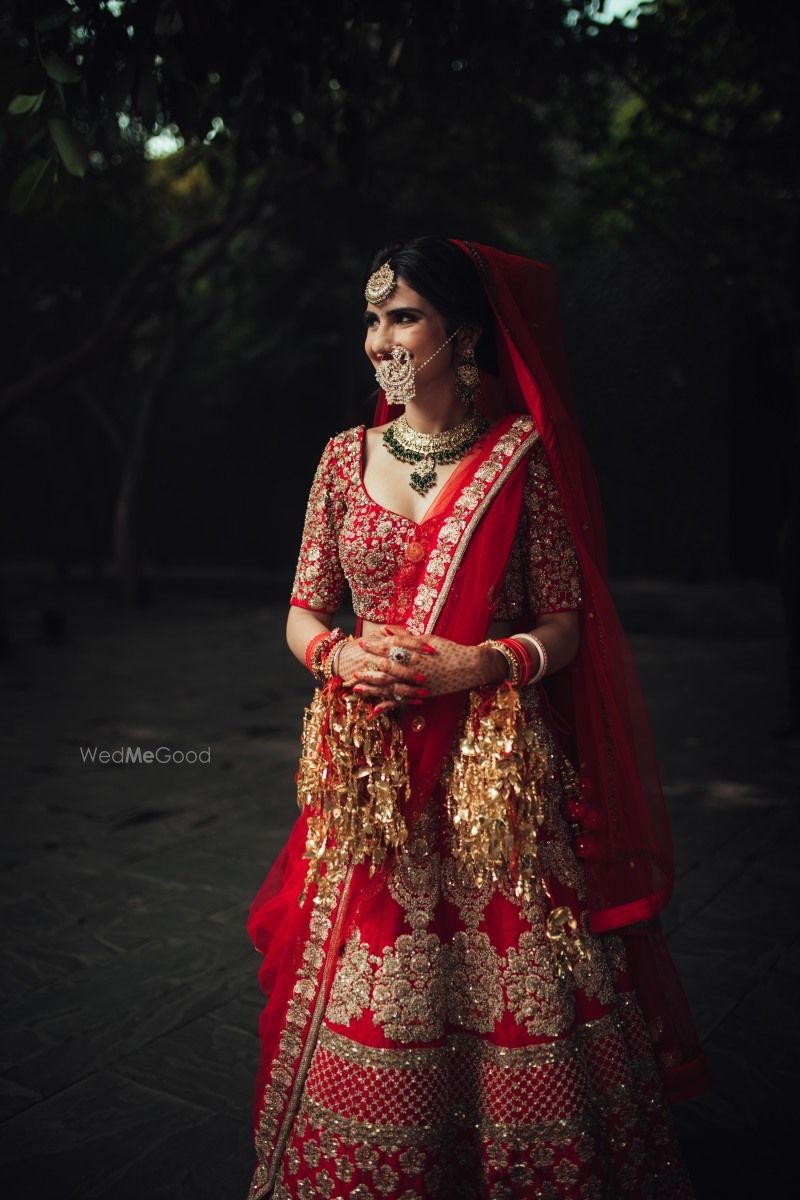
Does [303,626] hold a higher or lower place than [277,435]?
lower

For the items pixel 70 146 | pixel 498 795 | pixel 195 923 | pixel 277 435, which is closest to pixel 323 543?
pixel 498 795

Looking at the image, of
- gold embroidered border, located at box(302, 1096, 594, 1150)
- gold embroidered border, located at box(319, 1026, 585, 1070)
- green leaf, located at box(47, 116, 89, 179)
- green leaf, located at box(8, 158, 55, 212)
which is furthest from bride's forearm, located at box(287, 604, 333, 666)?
green leaf, located at box(8, 158, 55, 212)

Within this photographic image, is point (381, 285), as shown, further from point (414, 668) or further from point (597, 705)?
point (597, 705)

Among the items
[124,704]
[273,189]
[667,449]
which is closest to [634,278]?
[667,449]

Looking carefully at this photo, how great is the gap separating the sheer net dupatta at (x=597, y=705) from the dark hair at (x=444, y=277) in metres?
0.03

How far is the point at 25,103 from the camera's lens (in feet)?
7.86

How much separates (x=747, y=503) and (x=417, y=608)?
11.6 meters

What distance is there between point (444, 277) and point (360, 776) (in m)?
1.01

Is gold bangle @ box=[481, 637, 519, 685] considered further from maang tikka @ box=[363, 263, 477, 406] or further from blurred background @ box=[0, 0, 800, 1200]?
blurred background @ box=[0, 0, 800, 1200]

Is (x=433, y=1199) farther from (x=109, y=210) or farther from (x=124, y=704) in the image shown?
(x=109, y=210)

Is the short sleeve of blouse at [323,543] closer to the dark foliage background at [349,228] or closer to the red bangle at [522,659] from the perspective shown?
the dark foliage background at [349,228]

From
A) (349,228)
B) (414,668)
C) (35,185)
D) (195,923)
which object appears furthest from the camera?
(349,228)

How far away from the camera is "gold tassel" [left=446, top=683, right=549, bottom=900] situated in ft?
6.33

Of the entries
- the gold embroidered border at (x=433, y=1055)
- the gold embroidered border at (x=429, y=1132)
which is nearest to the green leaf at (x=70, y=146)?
the gold embroidered border at (x=433, y=1055)
